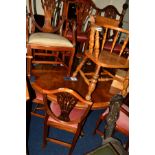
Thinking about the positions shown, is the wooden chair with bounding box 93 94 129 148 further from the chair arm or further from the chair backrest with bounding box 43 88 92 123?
the chair arm

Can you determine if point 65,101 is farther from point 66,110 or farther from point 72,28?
point 72,28

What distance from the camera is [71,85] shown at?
6.80ft

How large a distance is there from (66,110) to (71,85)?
51cm

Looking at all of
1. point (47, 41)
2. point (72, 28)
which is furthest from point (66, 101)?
point (72, 28)

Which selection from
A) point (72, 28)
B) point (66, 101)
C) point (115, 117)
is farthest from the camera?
point (72, 28)

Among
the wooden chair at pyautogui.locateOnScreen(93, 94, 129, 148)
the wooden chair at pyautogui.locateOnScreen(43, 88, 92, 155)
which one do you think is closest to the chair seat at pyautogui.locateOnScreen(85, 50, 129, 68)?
the wooden chair at pyautogui.locateOnScreen(93, 94, 129, 148)

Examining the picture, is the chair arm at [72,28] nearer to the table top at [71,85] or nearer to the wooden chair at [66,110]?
the table top at [71,85]

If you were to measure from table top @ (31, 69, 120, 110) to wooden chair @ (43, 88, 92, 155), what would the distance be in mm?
171

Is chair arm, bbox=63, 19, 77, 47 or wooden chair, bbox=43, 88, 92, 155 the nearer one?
wooden chair, bbox=43, 88, 92, 155

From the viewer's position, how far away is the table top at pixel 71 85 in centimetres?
192

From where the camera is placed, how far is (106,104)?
1935mm

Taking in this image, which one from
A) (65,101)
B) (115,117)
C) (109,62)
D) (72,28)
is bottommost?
(115,117)

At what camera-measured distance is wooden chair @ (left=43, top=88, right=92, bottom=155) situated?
1.46 meters

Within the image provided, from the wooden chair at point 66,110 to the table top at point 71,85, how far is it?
17 cm
